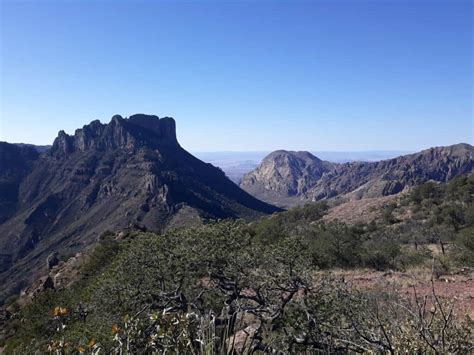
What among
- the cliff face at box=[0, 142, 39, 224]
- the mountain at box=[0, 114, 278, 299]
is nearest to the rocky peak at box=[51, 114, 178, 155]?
the mountain at box=[0, 114, 278, 299]

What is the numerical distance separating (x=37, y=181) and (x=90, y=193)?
31.2 m

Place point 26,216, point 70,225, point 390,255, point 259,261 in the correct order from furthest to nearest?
point 26,216 < point 70,225 < point 390,255 < point 259,261

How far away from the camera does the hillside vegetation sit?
13.0 ft

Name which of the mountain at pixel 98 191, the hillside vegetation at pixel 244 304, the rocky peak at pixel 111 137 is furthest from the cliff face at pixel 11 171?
the hillside vegetation at pixel 244 304

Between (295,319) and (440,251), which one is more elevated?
(295,319)

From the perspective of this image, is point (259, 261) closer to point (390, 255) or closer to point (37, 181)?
point (390, 255)

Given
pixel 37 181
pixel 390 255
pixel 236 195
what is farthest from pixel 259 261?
pixel 37 181

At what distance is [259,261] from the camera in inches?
455

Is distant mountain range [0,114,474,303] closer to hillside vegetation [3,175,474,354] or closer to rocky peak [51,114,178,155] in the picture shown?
rocky peak [51,114,178,155]

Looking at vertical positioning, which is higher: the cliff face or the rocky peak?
the rocky peak

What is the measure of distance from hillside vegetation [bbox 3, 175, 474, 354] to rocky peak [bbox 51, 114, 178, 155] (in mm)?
147722

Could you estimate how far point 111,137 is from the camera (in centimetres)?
16700

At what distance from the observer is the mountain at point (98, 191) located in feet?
342

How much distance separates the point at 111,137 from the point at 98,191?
3886cm
